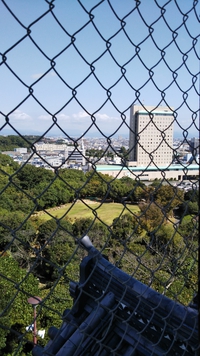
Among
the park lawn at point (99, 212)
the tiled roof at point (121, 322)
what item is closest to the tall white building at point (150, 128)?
the tiled roof at point (121, 322)

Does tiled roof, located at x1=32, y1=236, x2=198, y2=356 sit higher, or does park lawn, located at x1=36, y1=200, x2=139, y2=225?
tiled roof, located at x1=32, y1=236, x2=198, y2=356

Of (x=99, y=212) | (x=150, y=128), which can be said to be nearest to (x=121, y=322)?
(x=150, y=128)

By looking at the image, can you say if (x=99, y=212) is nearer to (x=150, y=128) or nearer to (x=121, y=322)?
(x=150, y=128)

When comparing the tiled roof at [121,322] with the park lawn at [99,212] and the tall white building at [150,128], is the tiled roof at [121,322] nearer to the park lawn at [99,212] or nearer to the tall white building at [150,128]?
the tall white building at [150,128]

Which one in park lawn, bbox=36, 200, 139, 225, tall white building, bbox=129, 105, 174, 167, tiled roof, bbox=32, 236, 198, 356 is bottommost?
park lawn, bbox=36, 200, 139, 225

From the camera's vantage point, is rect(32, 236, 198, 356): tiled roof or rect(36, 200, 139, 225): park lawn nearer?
rect(32, 236, 198, 356): tiled roof

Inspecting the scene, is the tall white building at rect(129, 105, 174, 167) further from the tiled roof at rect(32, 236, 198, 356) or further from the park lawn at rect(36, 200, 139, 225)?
the park lawn at rect(36, 200, 139, 225)

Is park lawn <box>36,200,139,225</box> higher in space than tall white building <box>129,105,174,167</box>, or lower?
lower

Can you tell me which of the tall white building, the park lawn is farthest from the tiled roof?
the park lawn

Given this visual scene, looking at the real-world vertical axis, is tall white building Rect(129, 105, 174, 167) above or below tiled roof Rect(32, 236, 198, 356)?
above
